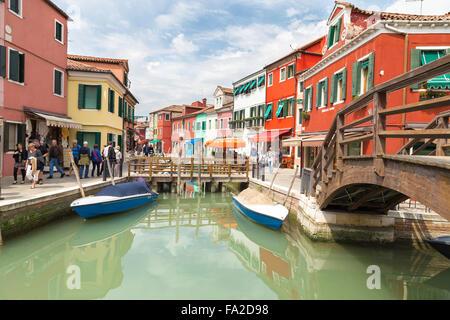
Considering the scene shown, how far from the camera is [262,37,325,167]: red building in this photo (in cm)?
2219

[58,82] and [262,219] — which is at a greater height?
[58,82]

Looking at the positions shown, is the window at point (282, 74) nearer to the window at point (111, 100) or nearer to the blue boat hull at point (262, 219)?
the window at point (111, 100)

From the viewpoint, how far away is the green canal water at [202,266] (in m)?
5.72

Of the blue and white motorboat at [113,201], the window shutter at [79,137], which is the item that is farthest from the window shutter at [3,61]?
the window shutter at [79,137]

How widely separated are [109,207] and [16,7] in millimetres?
8980

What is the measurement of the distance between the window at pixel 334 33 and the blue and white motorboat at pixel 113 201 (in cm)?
1115

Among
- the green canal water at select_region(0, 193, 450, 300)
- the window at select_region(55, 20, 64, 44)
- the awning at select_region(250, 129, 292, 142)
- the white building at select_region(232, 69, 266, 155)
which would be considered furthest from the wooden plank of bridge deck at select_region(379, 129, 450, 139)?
the white building at select_region(232, 69, 266, 155)

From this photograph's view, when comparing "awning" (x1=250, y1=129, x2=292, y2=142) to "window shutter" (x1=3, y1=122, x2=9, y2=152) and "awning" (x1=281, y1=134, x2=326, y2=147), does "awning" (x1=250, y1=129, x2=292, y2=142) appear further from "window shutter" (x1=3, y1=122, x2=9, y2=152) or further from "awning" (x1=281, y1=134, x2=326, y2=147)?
"window shutter" (x1=3, y1=122, x2=9, y2=152)

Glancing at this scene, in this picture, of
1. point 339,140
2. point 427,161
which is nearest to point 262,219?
point 339,140

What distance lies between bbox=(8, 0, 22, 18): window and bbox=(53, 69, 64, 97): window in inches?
135

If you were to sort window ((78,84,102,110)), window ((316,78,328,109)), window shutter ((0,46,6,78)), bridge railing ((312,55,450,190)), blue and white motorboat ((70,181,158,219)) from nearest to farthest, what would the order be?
bridge railing ((312,55,450,190)), blue and white motorboat ((70,181,158,219)), window shutter ((0,46,6,78)), window ((316,78,328,109)), window ((78,84,102,110))

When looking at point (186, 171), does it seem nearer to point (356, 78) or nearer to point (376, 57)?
point (356, 78)

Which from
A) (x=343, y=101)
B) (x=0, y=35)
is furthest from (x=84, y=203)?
(x=343, y=101)

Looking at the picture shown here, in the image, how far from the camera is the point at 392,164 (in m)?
4.21
